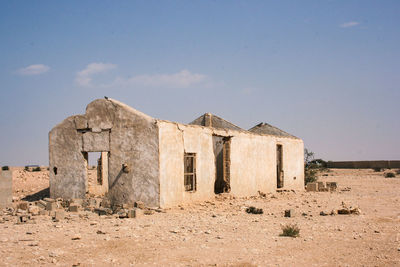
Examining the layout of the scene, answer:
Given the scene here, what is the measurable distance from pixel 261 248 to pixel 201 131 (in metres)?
7.17

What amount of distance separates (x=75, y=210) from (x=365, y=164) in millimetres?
37476

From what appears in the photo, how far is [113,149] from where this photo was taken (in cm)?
1235

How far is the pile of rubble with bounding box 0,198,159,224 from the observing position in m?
10.2

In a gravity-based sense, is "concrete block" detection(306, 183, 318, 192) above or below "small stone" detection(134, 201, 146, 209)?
below

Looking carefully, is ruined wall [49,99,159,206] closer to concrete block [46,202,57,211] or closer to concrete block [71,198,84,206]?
concrete block [71,198,84,206]

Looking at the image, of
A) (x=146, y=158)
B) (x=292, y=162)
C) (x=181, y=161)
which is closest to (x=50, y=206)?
Answer: (x=146, y=158)

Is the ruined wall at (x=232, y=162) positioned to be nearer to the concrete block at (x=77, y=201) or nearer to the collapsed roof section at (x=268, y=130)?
the collapsed roof section at (x=268, y=130)

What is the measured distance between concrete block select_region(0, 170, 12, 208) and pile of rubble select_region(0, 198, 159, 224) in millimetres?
A: 296

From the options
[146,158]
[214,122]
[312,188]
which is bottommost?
[312,188]

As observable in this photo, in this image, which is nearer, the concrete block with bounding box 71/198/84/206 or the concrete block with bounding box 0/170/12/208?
the concrete block with bounding box 0/170/12/208

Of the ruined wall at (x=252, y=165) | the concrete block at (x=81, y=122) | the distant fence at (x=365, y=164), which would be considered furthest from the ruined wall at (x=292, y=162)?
the distant fence at (x=365, y=164)

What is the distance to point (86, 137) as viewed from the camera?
13.2 metres

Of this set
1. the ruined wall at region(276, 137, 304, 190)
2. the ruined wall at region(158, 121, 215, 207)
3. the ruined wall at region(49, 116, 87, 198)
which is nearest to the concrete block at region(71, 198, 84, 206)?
the ruined wall at region(49, 116, 87, 198)

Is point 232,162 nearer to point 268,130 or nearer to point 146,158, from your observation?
point 146,158
